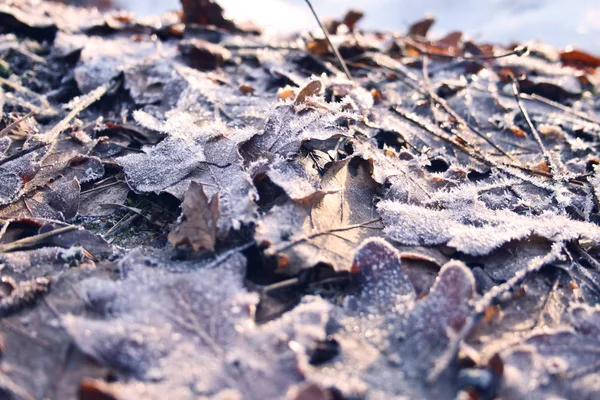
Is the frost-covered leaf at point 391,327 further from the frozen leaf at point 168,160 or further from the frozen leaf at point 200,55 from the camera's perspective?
the frozen leaf at point 200,55

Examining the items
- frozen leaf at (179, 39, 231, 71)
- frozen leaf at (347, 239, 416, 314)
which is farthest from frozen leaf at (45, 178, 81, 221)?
frozen leaf at (179, 39, 231, 71)

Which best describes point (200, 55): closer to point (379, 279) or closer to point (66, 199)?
point (66, 199)

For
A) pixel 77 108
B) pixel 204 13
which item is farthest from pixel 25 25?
pixel 77 108

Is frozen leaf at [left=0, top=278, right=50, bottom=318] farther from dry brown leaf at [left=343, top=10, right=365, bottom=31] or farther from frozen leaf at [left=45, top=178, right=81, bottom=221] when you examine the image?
dry brown leaf at [left=343, top=10, right=365, bottom=31]

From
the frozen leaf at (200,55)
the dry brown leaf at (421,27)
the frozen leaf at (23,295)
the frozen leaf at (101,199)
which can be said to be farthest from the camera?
the dry brown leaf at (421,27)

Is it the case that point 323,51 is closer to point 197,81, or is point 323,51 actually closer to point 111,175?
point 197,81

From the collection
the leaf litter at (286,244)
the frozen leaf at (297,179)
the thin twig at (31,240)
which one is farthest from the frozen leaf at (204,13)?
the thin twig at (31,240)

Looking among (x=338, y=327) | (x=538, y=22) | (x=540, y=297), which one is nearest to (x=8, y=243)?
(x=338, y=327)
